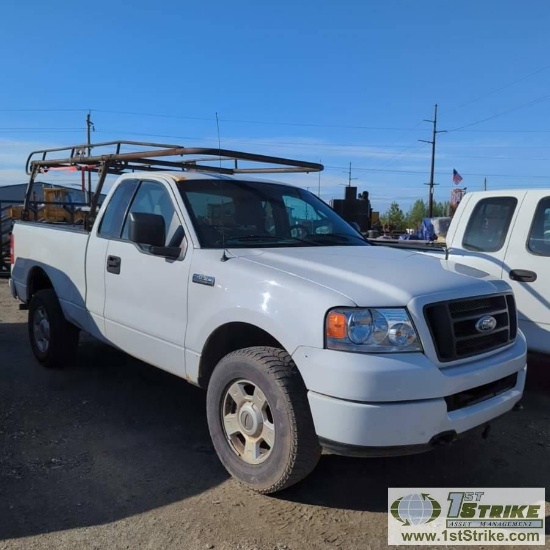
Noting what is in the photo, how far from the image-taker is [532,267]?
16.8 ft

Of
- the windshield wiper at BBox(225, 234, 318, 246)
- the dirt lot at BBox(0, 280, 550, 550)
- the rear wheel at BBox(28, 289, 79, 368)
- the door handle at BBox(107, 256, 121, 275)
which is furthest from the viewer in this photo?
the rear wheel at BBox(28, 289, 79, 368)

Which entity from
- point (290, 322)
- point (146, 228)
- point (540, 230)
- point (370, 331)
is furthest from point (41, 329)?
point (540, 230)

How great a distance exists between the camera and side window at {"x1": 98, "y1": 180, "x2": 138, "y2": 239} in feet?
15.6

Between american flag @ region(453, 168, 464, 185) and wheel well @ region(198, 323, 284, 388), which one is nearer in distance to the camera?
wheel well @ region(198, 323, 284, 388)

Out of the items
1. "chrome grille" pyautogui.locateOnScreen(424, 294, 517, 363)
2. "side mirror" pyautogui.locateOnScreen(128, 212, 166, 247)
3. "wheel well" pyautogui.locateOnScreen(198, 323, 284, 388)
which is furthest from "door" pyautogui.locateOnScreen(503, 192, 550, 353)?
"side mirror" pyautogui.locateOnScreen(128, 212, 166, 247)

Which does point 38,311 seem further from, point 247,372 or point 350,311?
point 350,311

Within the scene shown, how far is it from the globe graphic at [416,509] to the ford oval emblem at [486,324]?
1.06 meters

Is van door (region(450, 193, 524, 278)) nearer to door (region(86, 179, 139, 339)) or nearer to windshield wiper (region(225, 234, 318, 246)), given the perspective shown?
windshield wiper (region(225, 234, 318, 246))

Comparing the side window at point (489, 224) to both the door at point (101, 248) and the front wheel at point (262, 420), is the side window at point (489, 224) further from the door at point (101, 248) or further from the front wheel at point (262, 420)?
the door at point (101, 248)

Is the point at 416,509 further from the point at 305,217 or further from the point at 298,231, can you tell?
the point at 305,217

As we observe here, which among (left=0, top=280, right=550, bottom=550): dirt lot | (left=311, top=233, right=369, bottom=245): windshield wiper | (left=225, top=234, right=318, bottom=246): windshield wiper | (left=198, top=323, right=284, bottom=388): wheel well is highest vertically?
(left=311, top=233, right=369, bottom=245): windshield wiper

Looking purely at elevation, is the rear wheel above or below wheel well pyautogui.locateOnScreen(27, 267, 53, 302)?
below

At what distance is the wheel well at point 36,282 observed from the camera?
6135 millimetres

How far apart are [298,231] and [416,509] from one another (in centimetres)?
217
